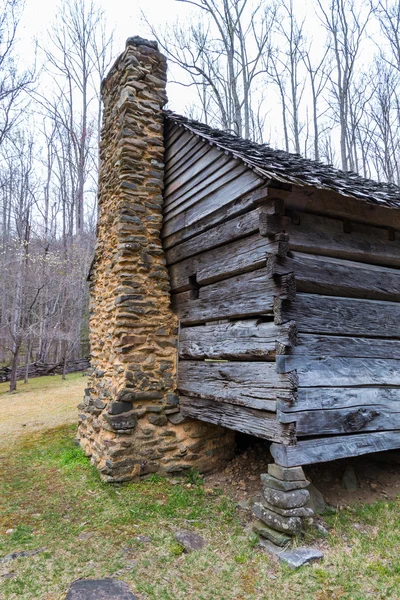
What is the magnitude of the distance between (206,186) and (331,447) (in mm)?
3610

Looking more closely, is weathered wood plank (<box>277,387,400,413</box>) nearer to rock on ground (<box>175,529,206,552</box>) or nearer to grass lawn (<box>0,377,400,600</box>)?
grass lawn (<box>0,377,400,600</box>)

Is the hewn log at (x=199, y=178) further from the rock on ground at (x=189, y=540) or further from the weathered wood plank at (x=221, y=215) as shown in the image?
the rock on ground at (x=189, y=540)

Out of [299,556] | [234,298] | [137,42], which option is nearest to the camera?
[299,556]

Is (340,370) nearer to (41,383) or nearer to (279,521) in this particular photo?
(279,521)

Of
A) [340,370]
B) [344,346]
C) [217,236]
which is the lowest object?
[340,370]

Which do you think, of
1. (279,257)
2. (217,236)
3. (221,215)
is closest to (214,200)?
(221,215)

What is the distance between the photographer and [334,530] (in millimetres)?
4152

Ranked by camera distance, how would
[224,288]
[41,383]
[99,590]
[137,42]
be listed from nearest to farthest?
1. [99,590]
2. [224,288]
3. [137,42]
4. [41,383]

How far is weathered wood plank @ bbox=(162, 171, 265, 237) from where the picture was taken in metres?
4.60

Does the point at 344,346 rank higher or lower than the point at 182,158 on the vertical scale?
lower

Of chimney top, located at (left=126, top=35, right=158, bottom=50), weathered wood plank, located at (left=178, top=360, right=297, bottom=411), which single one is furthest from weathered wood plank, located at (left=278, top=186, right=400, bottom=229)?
chimney top, located at (left=126, top=35, right=158, bottom=50)

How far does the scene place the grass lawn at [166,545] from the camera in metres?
3.33

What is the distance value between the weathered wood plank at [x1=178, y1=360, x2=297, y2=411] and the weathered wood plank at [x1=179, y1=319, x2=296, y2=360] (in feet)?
0.39

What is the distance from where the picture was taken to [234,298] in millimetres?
4914
